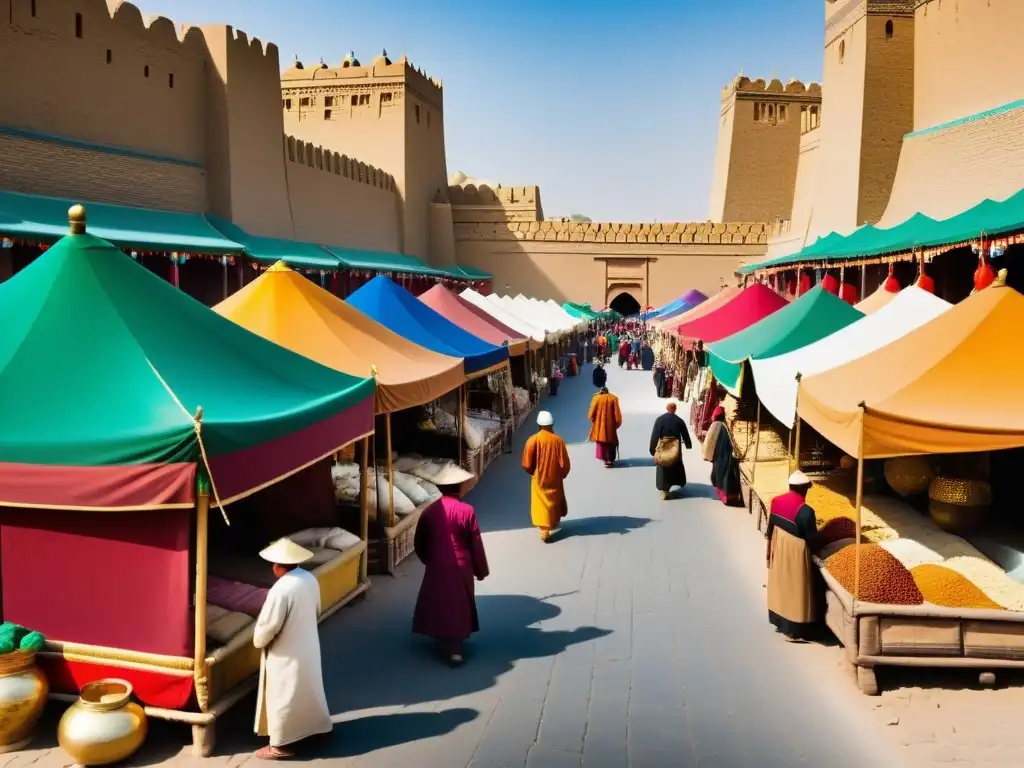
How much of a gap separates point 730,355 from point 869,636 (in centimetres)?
590

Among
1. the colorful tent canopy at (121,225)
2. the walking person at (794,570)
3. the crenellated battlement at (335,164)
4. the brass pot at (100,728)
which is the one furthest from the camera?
the crenellated battlement at (335,164)

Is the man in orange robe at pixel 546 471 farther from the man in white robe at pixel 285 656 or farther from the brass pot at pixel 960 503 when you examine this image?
the man in white robe at pixel 285 656

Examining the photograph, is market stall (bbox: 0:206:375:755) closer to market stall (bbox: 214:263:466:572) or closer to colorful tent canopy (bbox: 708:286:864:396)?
market stall (bbox: 214:263:466:572)

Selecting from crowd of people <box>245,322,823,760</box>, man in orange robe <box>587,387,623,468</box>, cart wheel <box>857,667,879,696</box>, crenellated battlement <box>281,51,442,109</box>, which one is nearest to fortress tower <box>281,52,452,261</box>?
crenellated battlement <box>281,51,442,109</box>

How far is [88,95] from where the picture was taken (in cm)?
1684

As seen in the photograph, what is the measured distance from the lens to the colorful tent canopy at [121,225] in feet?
42.2

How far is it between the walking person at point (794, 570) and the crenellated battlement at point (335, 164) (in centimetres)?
2184

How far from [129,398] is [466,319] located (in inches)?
380

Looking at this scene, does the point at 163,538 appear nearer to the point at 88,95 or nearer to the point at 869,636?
the point at 869,636

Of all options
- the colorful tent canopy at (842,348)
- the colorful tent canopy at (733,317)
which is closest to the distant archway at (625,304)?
the colorful tent canopy at (733,317)

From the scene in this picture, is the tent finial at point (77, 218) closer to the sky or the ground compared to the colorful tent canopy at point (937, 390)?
closer to the sky

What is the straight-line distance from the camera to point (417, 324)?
1042cm

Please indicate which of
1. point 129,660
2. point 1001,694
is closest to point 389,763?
point 129,660

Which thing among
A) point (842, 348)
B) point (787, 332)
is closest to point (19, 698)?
point (842, 348)
